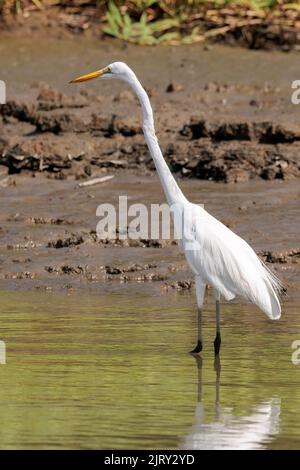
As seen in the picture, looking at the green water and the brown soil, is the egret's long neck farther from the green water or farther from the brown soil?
the brown soil

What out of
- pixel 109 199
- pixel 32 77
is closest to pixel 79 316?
pixel 109 199

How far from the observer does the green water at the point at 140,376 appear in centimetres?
601

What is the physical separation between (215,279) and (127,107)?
5.57 m

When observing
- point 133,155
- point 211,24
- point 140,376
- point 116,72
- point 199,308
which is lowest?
point 140,376

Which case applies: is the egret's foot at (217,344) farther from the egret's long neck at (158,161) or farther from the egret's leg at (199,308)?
the egret's long neck at (158,161)

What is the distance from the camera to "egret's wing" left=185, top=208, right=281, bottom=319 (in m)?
8.14

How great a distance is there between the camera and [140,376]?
714 centimetres

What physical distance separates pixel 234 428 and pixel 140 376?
110 cm

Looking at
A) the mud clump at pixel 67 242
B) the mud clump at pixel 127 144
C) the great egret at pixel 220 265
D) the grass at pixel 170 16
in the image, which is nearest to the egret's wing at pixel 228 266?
the great egret at pixel 220 265

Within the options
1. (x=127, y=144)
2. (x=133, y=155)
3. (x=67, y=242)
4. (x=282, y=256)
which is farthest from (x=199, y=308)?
(x=127, y=144)

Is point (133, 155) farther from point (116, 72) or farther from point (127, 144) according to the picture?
point (116, 72)

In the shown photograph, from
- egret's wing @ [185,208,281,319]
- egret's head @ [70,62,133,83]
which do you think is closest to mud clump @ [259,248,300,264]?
egret's wing @ [185,208,281,319]

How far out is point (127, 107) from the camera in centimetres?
1355

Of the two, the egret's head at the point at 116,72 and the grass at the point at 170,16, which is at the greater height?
the grass at the point at 170,16
